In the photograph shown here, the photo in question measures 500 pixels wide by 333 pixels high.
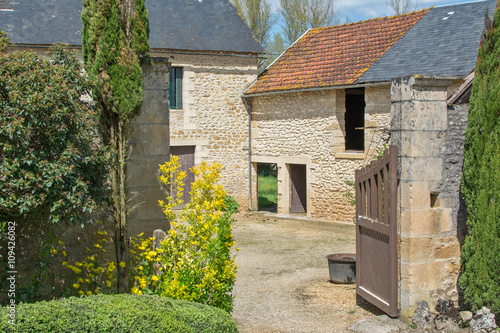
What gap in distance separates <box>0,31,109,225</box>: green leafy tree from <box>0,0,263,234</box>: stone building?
30.0 feet

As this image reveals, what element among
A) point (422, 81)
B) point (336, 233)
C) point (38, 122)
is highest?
point (422, 81)

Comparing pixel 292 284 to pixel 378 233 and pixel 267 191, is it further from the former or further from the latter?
pixel 267 191

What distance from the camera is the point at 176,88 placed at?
15008mm

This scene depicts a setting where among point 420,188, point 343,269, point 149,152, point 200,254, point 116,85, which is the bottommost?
point 343,269

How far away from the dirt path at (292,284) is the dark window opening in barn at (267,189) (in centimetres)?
424

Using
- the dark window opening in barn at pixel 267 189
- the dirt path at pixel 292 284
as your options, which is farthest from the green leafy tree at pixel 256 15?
the dirt path at pixel 292 284

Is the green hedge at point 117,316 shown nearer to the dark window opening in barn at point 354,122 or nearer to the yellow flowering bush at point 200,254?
the yellow flowering bush at point 200,254

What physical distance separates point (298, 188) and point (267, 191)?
5.32 m

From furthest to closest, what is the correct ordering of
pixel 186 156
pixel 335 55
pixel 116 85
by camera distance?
pixel 186 156 → pixel 335 55 → pixel 116 85

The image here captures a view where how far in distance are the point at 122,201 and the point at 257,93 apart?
10284 mm

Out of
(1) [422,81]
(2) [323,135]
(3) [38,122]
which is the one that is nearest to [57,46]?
(3) [38,122]

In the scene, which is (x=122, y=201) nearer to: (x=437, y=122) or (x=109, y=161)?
(x=109, y=161)

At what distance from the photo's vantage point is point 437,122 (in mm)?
5609

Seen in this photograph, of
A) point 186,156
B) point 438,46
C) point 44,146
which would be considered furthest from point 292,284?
point 186,156
